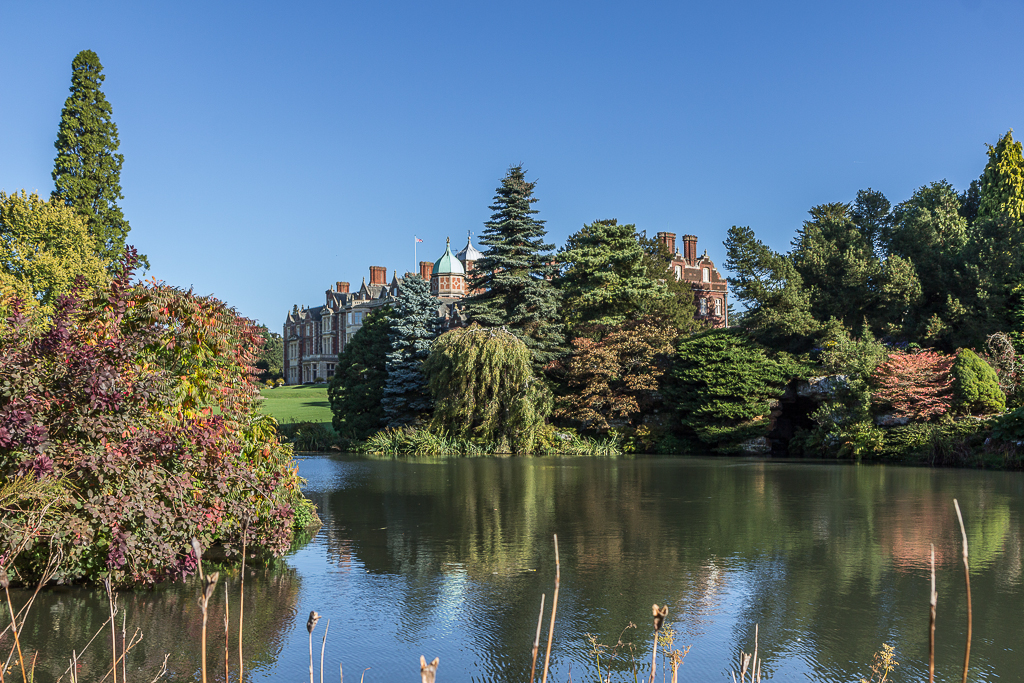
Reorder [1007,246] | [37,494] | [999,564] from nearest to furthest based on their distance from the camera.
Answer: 1. [37,494]
2. [999,564]
3. [1007,246]

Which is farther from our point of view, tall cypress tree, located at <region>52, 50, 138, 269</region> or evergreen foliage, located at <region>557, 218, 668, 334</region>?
evergreen foliage, located at <region>557, 218, 668, 334</region>

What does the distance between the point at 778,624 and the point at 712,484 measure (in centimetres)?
1118

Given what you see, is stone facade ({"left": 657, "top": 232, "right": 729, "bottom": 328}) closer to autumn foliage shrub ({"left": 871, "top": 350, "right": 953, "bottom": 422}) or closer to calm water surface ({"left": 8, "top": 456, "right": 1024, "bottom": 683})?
autumn foliage shrub ({"left": 871, "top": 350, "right": 953, "bottom": 422})

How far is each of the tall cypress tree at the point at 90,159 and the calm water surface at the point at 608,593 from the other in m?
20.3

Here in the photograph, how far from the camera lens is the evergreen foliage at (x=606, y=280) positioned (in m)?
32.1

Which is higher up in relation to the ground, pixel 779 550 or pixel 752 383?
pixel 752 383

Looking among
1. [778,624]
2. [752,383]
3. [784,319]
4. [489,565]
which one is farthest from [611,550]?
[784,319]

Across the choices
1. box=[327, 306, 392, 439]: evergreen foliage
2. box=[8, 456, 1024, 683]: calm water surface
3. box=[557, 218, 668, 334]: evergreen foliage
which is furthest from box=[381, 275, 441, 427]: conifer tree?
box=[8, 456, 1024, 683]: calm water surface

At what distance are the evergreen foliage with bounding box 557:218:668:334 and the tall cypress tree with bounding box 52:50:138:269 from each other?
16882mm

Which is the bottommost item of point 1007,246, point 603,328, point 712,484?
point 712,484

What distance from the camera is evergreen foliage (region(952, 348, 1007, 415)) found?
23.0m

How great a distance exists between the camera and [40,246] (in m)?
25.1

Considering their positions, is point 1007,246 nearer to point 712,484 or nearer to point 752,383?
point 752,383

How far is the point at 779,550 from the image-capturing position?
30.6 feet
